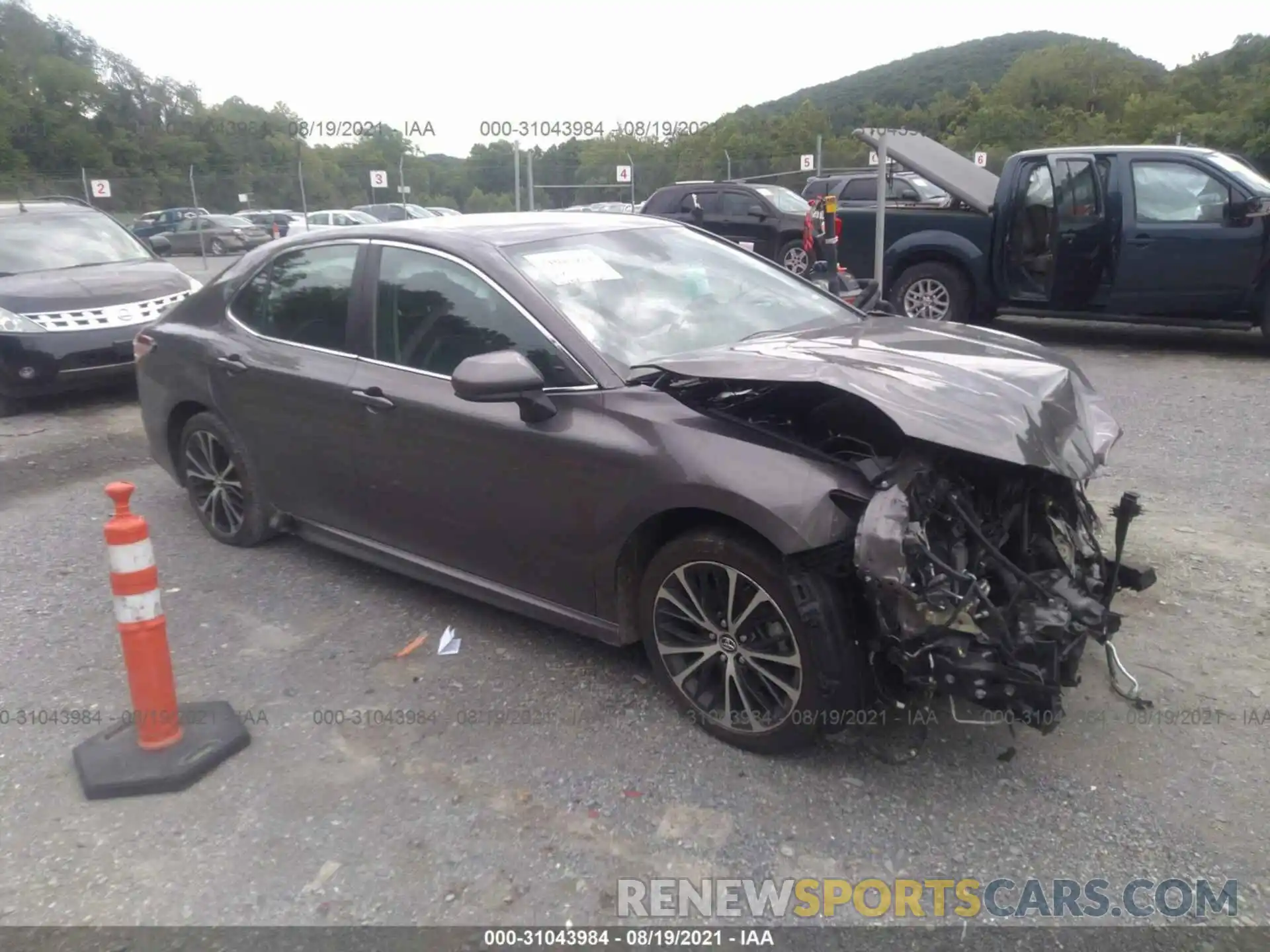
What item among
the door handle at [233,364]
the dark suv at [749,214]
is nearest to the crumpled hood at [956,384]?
the door handle at [233,364]

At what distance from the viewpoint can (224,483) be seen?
201 inches

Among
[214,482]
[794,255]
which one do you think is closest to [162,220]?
[794,255]

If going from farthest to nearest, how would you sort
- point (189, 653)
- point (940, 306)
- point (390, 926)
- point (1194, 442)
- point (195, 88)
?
point (195, 88) < point (940, 306) < point (1194, 442) < point (189, 653) < point (390, 926)

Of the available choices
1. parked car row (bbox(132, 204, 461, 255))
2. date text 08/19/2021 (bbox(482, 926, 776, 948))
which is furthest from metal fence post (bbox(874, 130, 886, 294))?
parked car row (bbox(132, 204, 461, 255))

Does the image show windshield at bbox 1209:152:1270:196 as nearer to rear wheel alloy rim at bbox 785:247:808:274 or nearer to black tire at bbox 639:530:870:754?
rear wheel alloy rim at bbox 785:247:808:274

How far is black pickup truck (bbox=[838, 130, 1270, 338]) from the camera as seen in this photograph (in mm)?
8641

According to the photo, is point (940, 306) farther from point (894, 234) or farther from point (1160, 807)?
point (1160, 807)

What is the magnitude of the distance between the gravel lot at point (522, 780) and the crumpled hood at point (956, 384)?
3.18 feet

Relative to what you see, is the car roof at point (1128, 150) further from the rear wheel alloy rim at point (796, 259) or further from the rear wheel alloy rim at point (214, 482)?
the rear wheel alloy rim at point (214, 482)

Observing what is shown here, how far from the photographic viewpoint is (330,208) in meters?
30.7

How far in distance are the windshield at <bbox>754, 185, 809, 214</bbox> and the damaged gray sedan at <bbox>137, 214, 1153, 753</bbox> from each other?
11.9 metres

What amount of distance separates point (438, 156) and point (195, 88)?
1164 inches

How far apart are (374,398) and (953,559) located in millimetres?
2332

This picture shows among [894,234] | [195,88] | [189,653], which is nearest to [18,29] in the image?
[195,88]
